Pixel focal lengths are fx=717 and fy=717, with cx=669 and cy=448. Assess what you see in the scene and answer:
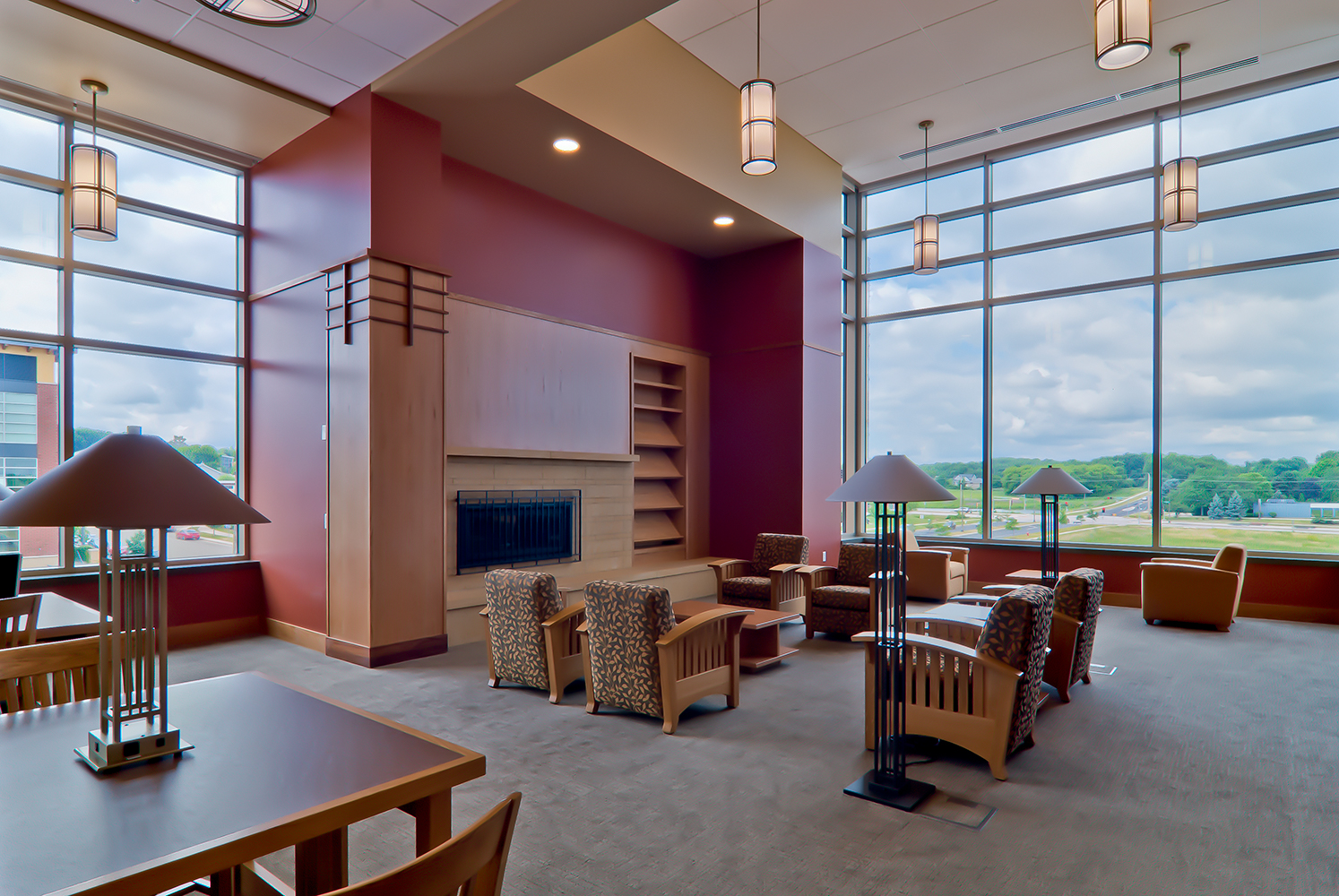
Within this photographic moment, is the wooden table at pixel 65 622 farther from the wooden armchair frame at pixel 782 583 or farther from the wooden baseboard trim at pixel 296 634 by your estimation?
the wooden armchair frame at pixel 782 583

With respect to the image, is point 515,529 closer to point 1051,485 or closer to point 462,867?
point 1051,485

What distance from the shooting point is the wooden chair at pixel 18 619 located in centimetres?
281

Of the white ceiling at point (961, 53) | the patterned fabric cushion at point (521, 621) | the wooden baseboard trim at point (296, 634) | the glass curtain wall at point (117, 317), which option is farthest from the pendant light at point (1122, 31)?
the glass curtain wall at point (117, 317)

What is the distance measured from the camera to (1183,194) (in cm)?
636

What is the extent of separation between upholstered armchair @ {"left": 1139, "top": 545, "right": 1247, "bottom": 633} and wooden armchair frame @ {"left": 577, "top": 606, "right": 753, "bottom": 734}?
16.3 ft

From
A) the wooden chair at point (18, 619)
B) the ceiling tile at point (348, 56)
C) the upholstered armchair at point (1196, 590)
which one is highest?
the ceiling tile at point (348, 56)

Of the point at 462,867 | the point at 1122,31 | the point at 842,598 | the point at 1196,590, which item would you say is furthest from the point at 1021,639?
the point at 1196,590

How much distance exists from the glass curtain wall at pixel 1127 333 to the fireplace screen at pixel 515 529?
369 cm

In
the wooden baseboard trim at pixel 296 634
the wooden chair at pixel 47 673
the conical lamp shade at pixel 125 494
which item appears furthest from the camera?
the wooden baseboard trim at pixel 296 634

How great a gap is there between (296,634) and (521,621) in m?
2.58

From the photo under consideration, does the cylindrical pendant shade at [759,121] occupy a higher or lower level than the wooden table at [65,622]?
higher

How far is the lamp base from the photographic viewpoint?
148 centimetres

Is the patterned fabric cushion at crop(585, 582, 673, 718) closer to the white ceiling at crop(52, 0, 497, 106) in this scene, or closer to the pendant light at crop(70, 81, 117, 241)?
the white ceiling at crop(52, 0, 497, 106)

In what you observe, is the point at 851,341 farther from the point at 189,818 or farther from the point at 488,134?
the point at 189,818
